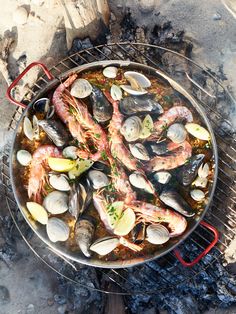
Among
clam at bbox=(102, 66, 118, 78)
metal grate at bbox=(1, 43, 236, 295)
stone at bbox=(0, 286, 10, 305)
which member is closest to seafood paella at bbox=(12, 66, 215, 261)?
clam at bbox=(102, 66, 118, 78)

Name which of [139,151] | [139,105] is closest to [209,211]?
[139,151]

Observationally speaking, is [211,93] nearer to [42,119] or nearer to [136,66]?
[136,66]

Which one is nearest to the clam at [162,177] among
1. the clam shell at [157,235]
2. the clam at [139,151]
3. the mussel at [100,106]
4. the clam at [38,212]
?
the clam at [139,151]

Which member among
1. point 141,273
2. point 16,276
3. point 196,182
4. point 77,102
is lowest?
point 141,273

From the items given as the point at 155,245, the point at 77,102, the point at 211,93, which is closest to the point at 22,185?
the point at 77,102

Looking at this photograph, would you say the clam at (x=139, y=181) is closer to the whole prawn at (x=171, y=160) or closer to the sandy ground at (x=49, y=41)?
the whole prawn at (x=171, y=160)
